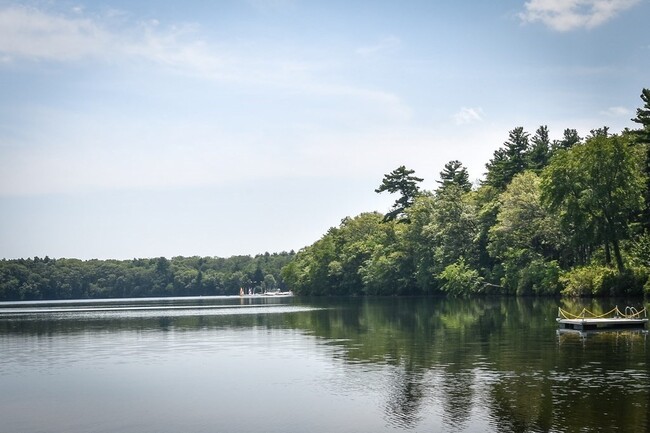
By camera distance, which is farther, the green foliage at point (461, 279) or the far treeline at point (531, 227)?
the green foliage at point (461, 279)

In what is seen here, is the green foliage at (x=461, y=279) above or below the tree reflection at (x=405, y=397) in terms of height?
above

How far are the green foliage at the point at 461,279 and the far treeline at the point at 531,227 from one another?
19 cm

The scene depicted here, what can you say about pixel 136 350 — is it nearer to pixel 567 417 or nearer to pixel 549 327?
pixel 549 327

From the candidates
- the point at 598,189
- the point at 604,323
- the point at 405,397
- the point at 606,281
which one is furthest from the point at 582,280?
the point at 405,397

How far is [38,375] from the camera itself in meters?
39.1

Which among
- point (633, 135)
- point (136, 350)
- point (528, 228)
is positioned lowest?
point (136, 350)

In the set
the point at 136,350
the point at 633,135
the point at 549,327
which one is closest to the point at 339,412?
the point at 136,350

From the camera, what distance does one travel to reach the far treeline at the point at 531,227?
8919 centimetres

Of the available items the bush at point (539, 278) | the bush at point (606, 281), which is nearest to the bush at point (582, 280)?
the bush at point (606, 281)

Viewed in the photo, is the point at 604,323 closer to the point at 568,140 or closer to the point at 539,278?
the point at 539,278

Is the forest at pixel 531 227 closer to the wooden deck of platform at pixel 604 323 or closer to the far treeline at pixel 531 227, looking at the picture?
the far treeline at pixel 531 227

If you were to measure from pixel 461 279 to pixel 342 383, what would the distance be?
3703 inches

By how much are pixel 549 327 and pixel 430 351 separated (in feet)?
53.8

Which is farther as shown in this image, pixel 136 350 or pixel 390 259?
pixel 390 259
